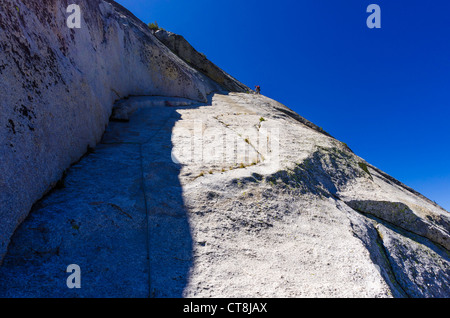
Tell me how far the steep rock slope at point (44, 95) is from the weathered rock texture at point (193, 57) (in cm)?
1484

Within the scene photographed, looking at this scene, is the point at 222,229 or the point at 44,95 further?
the point at 44,95

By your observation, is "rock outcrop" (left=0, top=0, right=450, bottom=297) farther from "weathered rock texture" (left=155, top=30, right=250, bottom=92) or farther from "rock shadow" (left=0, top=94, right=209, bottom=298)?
"weathered rock texture" (left=155, top=30, right=250, bottom=92)

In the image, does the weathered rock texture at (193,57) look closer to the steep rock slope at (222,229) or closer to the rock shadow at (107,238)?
the steep rock slope at (222,229)

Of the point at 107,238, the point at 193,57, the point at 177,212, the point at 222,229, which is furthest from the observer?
the point at 193,57

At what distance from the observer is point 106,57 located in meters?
9.46

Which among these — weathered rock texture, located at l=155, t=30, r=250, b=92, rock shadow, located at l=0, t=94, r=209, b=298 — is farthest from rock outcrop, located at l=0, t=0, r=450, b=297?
weathered rock texture, located at l=155, t=30, r=250, b=92

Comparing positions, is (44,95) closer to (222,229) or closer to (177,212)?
(177,212)

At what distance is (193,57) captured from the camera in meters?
24.2

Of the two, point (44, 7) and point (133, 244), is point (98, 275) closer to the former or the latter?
point (133, 244)

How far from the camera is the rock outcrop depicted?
132 inches

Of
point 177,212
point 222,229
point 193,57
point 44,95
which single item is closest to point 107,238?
point 177,212

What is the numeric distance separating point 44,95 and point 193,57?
70.4 feet

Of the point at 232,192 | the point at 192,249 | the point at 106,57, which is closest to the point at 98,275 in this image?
the point at 192,249
